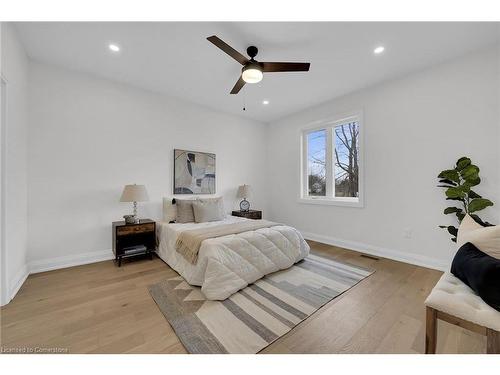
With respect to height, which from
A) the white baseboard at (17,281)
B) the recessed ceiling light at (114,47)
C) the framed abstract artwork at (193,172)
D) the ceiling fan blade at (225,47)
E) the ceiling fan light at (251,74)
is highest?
the recessed ceiling light at (114,47)

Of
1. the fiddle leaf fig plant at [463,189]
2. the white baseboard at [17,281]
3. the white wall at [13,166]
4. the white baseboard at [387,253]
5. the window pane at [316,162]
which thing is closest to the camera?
the white wall at [13,166]

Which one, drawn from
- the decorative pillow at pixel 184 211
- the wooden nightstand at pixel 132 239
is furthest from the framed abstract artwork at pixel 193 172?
the wooden nightstand at pixel 132 239

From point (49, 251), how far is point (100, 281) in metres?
0.98

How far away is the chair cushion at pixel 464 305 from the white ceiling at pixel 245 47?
2.36 metres

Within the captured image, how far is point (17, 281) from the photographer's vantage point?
2.15 metres

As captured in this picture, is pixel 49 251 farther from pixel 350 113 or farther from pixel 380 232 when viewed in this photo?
pixel 350 113

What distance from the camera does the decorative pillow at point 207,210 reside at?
3.26 meters

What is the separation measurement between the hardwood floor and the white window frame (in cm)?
147

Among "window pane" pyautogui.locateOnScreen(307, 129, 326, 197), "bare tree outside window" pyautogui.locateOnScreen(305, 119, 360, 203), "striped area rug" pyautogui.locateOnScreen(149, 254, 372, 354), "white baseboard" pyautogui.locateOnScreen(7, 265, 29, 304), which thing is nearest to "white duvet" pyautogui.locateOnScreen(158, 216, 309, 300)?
"striped area rug" pyautogui.locateOnScreen(149, 254, 372, 354)

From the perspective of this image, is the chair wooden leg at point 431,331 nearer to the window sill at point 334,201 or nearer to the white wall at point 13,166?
the window sill at point 334,201

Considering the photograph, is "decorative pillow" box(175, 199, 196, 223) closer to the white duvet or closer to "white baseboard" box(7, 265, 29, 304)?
the white duvet

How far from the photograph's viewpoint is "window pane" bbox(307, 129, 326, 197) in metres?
4.12

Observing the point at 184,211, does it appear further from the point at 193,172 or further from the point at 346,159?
the point at 346,159
